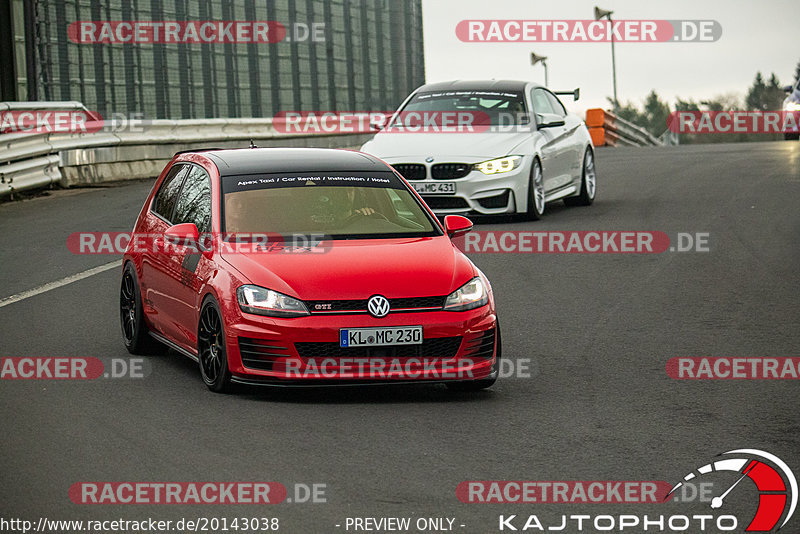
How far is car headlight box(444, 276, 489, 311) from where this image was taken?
7.41 m

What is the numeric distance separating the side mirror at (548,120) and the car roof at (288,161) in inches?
284

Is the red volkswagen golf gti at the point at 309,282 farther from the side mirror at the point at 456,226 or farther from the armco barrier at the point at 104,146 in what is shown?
the armco barrier at the point at 104,146

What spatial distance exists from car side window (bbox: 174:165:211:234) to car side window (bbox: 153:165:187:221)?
0.12 m

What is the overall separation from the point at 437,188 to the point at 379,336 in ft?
27.6

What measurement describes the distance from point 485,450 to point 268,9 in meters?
40.9

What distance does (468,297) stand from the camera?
7.50 meters

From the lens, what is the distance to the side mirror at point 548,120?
1609cm

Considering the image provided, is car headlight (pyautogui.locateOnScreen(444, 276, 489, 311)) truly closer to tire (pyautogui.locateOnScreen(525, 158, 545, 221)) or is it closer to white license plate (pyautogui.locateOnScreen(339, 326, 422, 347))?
white license plate (pyautogui.locateOnScreen(339, 326, 422, 347))

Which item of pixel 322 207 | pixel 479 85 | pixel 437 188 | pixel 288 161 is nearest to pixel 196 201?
pixel 288 161

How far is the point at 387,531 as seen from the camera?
4.96 metres

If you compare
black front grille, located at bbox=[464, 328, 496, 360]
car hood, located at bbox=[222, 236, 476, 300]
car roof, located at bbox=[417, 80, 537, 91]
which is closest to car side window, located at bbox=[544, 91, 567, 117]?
car roof, located at bbox=[417, 80, 537, 91]

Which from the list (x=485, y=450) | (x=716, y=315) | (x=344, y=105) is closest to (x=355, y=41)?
(x=344, y=105)

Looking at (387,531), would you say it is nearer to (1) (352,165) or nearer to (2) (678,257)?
(1) (352,165)

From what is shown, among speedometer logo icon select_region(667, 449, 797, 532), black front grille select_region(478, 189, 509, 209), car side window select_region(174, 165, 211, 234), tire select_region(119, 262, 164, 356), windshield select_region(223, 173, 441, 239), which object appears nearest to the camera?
speedometer logo icon select_region(667, 449, 797, 532)
